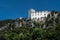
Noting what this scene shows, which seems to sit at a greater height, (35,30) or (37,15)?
(37,15)

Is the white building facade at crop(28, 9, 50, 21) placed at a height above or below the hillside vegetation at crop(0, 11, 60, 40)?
above

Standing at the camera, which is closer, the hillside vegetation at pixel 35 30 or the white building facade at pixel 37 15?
the hillside vegetation at pixel 35 30

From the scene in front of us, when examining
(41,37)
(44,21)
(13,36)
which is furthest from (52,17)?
(41,37)

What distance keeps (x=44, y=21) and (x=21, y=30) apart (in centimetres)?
1144

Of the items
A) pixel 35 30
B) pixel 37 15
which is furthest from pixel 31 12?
pixel 35 30

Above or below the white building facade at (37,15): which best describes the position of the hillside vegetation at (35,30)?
below

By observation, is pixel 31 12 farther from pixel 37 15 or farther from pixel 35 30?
pixel 35 30

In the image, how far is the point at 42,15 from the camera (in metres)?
141

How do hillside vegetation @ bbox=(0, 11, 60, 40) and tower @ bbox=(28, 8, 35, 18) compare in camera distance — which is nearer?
hillside vegetation @ bbox=(0, 11, 60, 40)

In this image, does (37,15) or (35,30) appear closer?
(35,30)

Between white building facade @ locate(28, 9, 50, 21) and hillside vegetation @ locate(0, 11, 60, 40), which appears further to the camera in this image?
white building facade @ locate(28, 9, 50, 21)

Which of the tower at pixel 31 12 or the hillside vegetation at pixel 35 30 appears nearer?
the hillside vegetation at pixel 35 30

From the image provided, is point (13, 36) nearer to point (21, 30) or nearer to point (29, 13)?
point (21, 30)

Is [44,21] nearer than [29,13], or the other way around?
[44,21]
